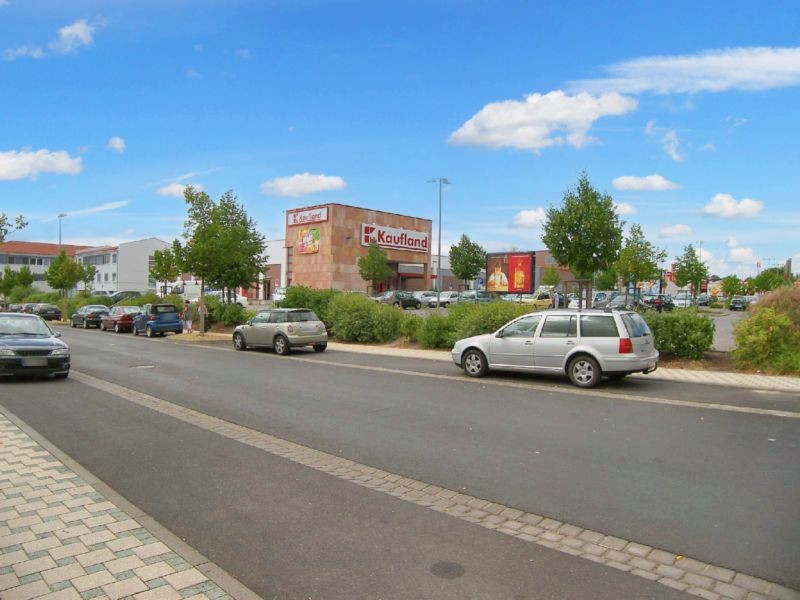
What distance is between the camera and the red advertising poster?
4044cm

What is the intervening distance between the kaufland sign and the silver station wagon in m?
47.2

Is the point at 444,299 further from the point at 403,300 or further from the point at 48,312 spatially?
the point at 48,312

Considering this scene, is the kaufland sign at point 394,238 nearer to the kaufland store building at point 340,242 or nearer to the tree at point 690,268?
the kaufland store building at point 340,242

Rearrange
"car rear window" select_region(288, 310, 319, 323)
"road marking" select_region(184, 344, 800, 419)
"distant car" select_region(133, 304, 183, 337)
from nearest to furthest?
"road marking" select_region(184, 344, 800, 419) < "car rear window" select_region(288, 310, 319, 323) < "distant car" select_region(133, 304, 183, 337)

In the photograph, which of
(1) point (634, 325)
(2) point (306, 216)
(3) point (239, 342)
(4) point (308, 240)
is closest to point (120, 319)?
(3) point (239, 342)

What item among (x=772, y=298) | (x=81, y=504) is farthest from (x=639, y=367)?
(x=81, y=504)

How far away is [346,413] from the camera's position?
9258 mm

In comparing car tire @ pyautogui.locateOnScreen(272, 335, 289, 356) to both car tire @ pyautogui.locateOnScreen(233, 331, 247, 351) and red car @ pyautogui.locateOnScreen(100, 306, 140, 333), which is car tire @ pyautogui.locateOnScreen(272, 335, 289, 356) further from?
red car @ pyautogui.locateOnScreen(100, 306, 140, 333)

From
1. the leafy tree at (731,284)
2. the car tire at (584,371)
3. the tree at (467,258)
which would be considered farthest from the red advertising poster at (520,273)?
the leafy tree at (731,284)

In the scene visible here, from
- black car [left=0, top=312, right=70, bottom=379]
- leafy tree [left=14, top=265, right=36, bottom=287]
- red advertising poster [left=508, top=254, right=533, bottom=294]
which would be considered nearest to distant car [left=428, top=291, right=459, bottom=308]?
red advertising poster [left=508, top=254, right=533, bottom=294]

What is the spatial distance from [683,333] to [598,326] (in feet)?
14.1

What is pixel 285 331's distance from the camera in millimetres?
19375

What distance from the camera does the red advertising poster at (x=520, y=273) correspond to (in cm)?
4044

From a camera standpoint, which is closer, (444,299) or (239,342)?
(239,342)
